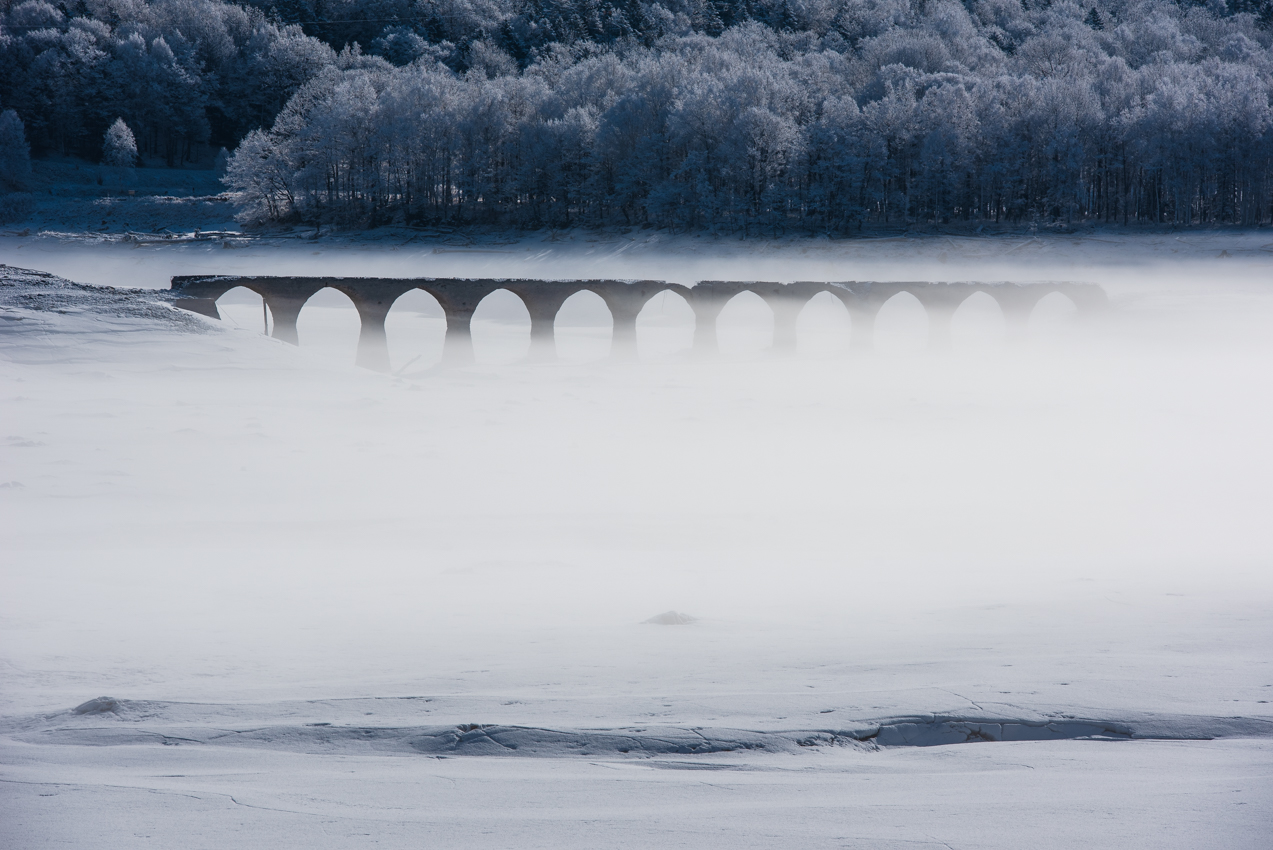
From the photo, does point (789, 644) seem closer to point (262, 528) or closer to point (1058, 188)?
point (262, 528)

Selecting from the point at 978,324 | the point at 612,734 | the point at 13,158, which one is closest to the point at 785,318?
the point at 978,324

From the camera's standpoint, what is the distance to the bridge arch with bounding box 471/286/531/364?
33.1 metres

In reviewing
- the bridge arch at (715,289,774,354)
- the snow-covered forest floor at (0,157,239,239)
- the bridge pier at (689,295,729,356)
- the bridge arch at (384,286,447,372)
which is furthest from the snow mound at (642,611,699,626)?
the snow-covered forest floor at (0,157,239,239)

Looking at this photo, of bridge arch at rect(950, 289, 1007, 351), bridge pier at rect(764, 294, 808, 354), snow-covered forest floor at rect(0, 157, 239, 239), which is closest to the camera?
bridge pier at rect(764, 294, 808, 354)

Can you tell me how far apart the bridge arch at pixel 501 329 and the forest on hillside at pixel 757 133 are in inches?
424

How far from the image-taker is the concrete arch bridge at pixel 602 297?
94.3ft

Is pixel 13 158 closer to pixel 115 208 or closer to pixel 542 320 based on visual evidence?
pixel 115 208

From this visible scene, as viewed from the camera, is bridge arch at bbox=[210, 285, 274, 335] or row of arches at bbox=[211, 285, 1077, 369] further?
bridge arch at bbox=[210, 285, 274, 335]

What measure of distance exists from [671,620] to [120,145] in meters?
74.6

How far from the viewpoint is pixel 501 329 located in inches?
1483

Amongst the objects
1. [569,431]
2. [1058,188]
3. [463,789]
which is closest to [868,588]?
[463,789]

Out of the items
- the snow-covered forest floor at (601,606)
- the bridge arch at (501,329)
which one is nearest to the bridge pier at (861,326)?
the snow-covered forest floor at (601,606)

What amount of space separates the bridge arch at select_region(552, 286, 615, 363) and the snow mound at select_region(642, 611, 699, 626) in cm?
2482

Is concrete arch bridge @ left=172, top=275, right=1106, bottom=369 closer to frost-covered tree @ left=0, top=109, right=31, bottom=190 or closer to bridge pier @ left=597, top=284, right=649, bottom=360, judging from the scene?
bridge pier @ left=597, top=284, right=649, bottom=360
